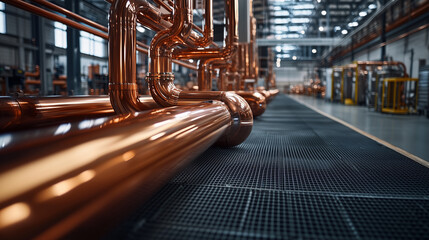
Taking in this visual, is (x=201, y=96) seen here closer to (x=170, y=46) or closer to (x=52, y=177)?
(x=170, y=46)

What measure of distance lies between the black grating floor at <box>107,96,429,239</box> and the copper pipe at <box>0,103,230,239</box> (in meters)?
0.18

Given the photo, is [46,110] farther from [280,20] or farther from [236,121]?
[280,20]

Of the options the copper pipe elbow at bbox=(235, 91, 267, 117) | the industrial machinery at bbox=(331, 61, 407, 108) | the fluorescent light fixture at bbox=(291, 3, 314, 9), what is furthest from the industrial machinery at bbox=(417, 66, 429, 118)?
the fluorescent light fixture at bbox=(291, 3, 314, 9)

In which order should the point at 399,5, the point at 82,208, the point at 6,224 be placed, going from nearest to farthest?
the point at 6,224 < the point at 82,208 < the point at 399,5

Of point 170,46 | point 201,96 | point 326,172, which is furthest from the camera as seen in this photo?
point 201,96

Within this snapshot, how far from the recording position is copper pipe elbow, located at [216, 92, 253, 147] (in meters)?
1.90

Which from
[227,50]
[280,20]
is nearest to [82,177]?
[227,50]

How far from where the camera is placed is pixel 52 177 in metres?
0.53

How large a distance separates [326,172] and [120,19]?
4.10ft

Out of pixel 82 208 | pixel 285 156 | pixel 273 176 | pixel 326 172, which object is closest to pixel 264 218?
pixel 273 176

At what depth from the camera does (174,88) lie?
6.25 feet

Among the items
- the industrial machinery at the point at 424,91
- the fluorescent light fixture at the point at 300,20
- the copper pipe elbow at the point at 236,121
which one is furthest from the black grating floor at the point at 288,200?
the fluorescent light fixture at the point at 300,20

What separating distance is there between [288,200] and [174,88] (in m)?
1.08

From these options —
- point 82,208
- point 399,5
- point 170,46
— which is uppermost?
point 399,5
